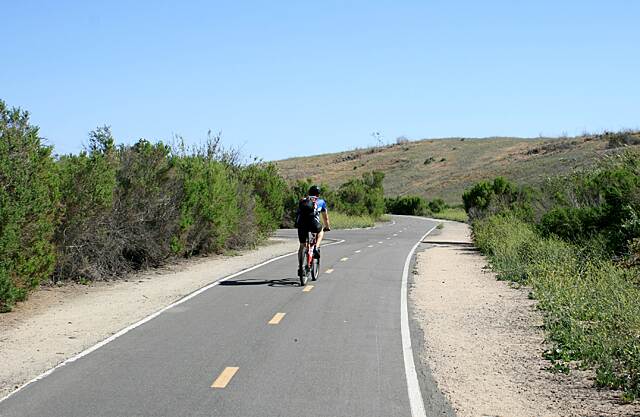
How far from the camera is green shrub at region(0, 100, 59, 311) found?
13078mm

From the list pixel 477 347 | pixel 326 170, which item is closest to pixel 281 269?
pixel 477 347

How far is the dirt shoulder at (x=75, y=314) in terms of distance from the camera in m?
9.79

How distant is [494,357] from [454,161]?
139850mm

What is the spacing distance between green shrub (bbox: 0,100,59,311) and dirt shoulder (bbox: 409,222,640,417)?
6.80 meters

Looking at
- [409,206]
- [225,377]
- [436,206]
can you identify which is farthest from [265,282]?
[409,206]

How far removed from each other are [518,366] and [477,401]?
1.96 meters

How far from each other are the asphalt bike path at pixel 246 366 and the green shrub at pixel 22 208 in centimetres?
260

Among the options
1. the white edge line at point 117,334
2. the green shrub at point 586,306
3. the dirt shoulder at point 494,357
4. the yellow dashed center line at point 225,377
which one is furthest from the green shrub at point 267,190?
the yellow dashed center line at point 225,377

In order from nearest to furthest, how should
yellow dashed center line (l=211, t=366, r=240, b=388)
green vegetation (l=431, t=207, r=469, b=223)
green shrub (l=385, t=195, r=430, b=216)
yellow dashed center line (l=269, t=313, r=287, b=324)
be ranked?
yellow dashed center line (l=211, t=366, r=240, b=388)
yellow dashed center line (l=269, t=313, r=287, b=324)
green vegetation (l=431, t=207, r=469, b=223)
green shrub (l=385, t=195, r=430, b=216)

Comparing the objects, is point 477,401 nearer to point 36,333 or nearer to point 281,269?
point 36,333

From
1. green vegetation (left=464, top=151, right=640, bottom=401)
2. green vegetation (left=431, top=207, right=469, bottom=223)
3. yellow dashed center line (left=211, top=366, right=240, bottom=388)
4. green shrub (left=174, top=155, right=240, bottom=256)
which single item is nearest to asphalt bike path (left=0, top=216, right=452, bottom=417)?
yellow dashed center line (left=211, top=366, right=240, bottom=388)

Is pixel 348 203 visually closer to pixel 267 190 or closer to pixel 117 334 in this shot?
pixel 267 190

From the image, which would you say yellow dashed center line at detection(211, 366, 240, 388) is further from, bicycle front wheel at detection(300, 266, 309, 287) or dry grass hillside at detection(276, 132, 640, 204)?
dry grass hillside at detection(276, 132, 640, 204)

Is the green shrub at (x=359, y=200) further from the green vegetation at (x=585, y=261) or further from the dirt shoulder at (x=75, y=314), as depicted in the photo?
the dirt shoulder at (x=75, y=314)
